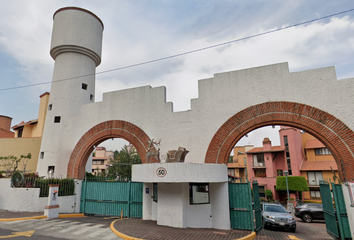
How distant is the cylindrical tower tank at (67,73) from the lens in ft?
52.0

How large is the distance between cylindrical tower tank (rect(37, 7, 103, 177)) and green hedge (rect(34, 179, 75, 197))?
1.83 metres

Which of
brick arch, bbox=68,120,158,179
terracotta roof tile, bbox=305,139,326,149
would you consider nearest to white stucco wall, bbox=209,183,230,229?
brick arch, bbox=68,120,158,179

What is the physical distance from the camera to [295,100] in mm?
10797

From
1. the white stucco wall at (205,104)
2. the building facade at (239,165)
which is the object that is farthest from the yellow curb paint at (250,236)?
the building facade at (239,165)

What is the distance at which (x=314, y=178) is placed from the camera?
28.1 meters

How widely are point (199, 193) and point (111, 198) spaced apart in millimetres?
6081

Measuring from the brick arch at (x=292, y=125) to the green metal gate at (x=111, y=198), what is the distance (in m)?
4.82

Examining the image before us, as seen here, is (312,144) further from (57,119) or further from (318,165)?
(57,119)

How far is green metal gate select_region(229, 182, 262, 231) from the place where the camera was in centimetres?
985

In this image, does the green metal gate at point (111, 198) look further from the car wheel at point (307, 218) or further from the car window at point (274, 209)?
the car wheel at point (307, 218)

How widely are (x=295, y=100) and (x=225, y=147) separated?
4.10 metres

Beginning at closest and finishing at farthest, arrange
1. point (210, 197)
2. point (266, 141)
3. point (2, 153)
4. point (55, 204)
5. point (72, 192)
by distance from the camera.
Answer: point (210, 197), point (55, 204), point (72, 192), point (2, 153), point (266, 141)

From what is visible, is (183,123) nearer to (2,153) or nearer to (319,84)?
(319,84)

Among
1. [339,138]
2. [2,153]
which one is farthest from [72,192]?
[339,138]
